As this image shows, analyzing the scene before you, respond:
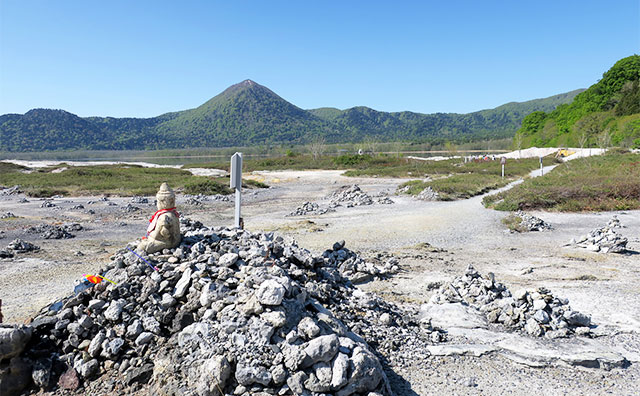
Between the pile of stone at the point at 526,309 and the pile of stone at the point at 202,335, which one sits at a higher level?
the pile of stone at the point at 202,335

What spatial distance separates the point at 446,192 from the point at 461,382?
77.5 ft

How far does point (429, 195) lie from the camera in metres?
26.2

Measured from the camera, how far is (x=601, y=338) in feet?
20.6

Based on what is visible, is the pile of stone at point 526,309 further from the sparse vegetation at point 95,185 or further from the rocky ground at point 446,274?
the sparse vegetation at point 95,185

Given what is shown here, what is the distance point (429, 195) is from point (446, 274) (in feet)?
55.4

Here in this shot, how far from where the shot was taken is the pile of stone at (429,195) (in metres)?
25.9

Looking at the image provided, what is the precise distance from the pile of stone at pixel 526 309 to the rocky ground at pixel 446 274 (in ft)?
0.44

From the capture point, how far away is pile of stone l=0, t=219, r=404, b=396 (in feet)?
14.1

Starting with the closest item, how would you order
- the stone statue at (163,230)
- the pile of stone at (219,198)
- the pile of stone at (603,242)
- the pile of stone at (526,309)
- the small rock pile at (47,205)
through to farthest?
the stone statue at (163,230), the pile of stone at (526,309), the pile of stone at (603,242), the small rock pile at (47,205), the pile of stone at (219,198)

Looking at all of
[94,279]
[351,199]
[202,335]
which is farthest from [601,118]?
[94,279]

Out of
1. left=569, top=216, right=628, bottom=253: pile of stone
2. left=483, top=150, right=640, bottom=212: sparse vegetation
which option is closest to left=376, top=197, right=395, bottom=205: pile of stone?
left=483, top=150, right=640, bottom=212: sparse vegetation

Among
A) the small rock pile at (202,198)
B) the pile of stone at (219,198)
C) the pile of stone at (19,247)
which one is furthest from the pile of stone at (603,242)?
the pile of stone at (219,198)

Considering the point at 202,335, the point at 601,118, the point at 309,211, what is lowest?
the point at 309,211

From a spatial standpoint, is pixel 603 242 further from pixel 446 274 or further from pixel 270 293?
pixel 270 293
